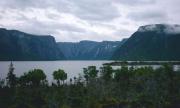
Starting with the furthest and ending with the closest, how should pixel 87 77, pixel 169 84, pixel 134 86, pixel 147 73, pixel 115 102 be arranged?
pixel 87 77
pixel 147 73
pixel 134 86
pixel 169 84
pixel 115 102

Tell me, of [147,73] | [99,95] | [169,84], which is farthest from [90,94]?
[147,73]

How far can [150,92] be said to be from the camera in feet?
355

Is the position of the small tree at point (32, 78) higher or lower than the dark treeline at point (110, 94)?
higher

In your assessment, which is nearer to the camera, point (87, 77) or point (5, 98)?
point (5, 98)

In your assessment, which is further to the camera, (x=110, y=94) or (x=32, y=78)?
(x=32, y=78)

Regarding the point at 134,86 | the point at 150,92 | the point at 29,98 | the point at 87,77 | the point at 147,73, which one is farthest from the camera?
the point at 87,77

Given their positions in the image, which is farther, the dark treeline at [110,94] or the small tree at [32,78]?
the small tree at [32,78]

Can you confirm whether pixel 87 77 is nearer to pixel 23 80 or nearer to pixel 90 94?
pixel 23 80

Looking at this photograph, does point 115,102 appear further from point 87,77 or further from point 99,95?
point 87,77

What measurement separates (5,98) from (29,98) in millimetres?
14108

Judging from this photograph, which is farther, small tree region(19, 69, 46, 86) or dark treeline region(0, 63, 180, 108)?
small tree region(19, 69, 46, 86)

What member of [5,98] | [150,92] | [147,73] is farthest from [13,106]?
[147,73]

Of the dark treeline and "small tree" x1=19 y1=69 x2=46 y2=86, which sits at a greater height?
"small tree" x1=19 y1=69 x2=46 y2=86

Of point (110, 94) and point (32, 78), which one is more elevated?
point (32, 78)
